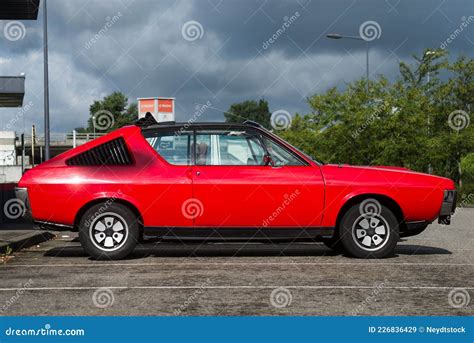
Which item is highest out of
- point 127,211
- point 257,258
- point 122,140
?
point 122,140

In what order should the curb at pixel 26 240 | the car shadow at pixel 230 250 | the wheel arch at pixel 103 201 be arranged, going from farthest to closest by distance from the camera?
the curb at pixel 26 240
the car shadow at pixel 230 250
the wheel arch at pixel 103 201

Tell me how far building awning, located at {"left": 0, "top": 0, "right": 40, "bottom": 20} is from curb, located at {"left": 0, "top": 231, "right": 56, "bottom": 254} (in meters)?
17.0

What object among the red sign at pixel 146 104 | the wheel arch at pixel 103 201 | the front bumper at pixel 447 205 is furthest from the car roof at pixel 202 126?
the red sign at pixel 146 104

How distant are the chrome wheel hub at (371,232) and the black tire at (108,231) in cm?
283

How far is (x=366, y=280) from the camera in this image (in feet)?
24.5

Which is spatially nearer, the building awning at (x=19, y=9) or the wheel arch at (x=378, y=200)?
the wheel arch at (x=378, y=200)

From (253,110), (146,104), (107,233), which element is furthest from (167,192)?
(253,110)

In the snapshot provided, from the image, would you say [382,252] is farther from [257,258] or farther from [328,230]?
[257,258]

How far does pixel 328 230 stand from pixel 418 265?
1.21 meters

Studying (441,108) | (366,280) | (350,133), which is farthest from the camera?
(441,108)

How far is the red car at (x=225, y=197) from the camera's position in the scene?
9180 millimetres

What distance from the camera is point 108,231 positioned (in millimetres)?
9258

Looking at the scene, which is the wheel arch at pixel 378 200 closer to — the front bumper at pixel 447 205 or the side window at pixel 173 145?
the front bumper at pixel 447 205

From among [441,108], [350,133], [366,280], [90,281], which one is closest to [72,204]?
[90,281]
